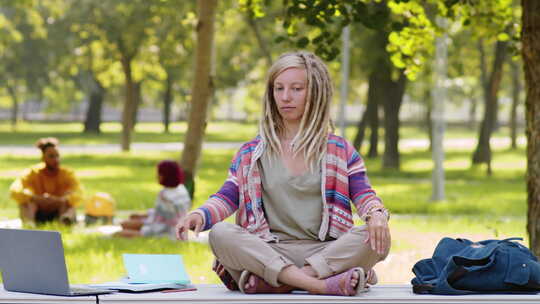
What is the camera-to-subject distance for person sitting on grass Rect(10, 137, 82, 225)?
11867mm

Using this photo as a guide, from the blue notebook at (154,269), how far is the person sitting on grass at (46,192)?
23.7 ft

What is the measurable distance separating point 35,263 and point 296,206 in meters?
1.16

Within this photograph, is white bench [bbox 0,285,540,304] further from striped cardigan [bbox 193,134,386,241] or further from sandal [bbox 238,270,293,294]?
striped cardigan [bbox 193,134,386,241]

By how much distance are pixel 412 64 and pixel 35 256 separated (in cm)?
Result: 451

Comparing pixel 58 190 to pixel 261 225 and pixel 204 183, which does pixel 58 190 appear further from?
pixel 204 183

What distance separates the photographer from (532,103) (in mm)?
6879

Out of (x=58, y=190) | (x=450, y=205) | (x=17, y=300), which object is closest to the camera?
(x=17, y=300)

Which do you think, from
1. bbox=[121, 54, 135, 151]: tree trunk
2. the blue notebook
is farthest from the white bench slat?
bbox=[121, 54, 135, 151]: tree trunk

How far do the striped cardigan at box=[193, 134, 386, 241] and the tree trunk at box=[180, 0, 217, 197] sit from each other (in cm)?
1031

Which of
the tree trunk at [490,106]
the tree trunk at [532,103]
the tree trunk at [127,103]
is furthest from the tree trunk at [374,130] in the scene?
the tree trunk at [532,103]

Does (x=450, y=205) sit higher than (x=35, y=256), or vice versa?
(x=35, y=256)

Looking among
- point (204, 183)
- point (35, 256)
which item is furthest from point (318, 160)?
point (204, 183)

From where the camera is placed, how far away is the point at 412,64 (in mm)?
8000

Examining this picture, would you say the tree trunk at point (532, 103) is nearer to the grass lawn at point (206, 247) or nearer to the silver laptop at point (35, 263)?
the grass lawn at point (206, 247)
